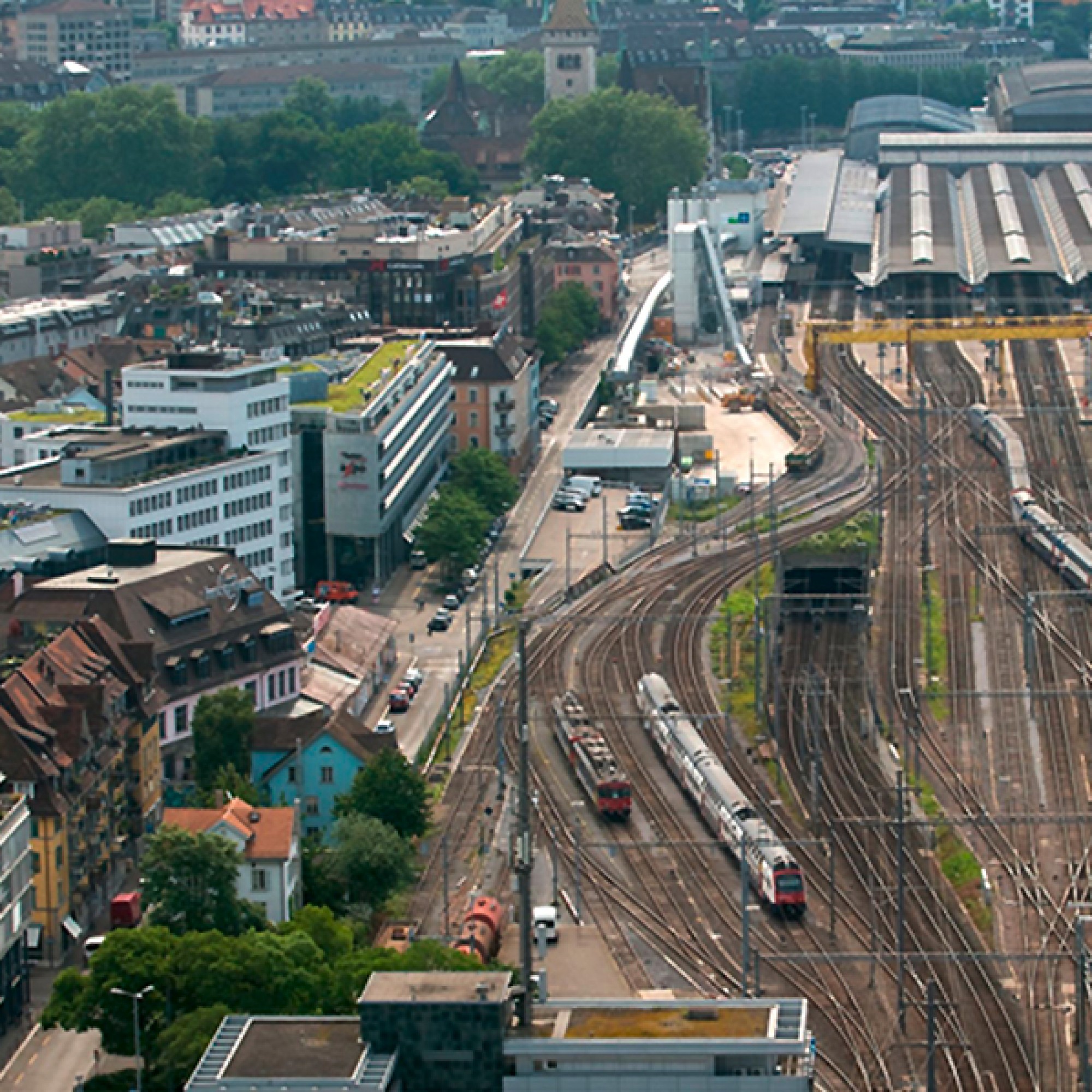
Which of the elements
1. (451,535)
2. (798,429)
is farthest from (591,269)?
(451,535)

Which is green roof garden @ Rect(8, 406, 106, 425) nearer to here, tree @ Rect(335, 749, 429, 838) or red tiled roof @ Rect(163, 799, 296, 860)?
tree @ Rect(335, 749, 429, 838)

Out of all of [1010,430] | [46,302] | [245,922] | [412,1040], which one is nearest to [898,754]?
[245,922]

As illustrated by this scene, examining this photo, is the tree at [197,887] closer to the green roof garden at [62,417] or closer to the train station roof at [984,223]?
the green roof garden at [62,417]

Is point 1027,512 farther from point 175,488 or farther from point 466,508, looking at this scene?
point 175,488

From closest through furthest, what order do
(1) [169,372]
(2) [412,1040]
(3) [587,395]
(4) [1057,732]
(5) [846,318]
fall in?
(2) [412,1040]
(4) [1057,732]
(1) [169,372]
(3) [587,395]
(5) [846,318]

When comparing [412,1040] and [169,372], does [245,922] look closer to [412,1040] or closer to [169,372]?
[412,1040]

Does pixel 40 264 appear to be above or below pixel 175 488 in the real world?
below

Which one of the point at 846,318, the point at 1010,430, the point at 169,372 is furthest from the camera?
the point at 846,318

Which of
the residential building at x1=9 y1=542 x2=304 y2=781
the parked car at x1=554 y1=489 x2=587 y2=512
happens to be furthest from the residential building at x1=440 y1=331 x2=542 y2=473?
the residential building at x1=9 y1=542 x2=304 y2=781
